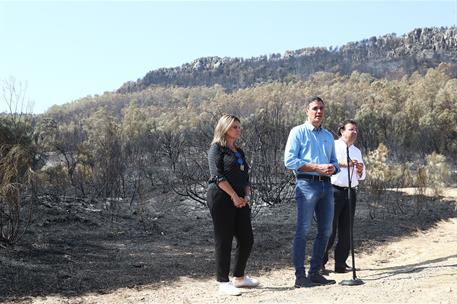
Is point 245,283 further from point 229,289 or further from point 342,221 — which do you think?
point 342,221

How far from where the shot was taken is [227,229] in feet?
13.3

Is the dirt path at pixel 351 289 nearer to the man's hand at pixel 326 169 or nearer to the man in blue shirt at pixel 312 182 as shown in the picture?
the man in blue shirt at pixel 312 182

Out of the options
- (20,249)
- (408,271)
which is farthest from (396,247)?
(20,249)

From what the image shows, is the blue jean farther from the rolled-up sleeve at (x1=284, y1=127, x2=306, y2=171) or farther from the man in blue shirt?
the rolled-up sleeve at (x1=284, y1=127, x2=306, y2=171)

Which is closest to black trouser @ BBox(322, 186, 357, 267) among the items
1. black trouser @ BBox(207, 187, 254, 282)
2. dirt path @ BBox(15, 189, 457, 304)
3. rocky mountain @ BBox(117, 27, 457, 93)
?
dirt path @ BBox(15, 189, 457, 304)

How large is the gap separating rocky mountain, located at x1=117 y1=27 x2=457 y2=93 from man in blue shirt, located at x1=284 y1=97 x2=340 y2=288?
120m

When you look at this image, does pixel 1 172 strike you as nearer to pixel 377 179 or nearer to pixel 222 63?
pixel 377 179

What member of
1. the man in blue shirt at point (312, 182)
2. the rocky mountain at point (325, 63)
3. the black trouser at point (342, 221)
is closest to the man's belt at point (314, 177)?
the man in blue shirt at point (312, 182)

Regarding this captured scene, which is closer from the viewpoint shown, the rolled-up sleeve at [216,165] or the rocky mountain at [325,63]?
the rolled-up sleeve at [216,165]

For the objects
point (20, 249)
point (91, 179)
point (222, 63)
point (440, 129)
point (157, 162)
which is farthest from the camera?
point (222, 63)

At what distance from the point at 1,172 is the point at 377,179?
31.0 ft

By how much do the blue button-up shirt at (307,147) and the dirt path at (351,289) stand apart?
1038 mm

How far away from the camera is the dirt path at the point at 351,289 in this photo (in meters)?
3.62

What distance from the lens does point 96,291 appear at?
14.8ft
